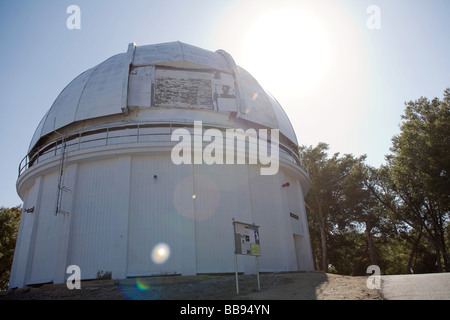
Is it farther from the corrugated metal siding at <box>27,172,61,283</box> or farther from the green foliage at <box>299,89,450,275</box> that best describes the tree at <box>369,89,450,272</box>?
the corrugated metal siding at <box>27,172,61,283</box>

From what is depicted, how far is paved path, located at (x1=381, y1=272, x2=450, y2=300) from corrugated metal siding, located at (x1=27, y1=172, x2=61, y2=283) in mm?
11780

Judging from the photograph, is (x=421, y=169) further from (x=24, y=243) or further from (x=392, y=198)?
(x=24, y=243)

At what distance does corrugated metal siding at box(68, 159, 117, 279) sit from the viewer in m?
12.5

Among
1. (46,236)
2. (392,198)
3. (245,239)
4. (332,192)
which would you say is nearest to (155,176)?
(46,236)

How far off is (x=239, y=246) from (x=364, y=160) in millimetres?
23064

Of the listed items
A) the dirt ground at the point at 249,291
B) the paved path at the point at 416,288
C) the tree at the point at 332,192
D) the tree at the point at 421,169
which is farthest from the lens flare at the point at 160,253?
the tree at the point at 332,192

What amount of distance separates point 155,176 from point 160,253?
2984mm

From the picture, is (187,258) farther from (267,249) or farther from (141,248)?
(267,249)

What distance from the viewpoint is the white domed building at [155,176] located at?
12633 mm

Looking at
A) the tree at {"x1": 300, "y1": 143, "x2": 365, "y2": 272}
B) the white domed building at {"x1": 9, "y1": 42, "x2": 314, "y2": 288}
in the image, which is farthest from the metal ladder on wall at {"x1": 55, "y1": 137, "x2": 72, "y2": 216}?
the tree at {"x1": 300, "y1": 143, "x2": 365, "y2": 272}

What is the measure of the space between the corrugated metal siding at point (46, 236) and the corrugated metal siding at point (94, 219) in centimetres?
109

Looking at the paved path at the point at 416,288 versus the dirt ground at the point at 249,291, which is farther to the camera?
the dirt ground at the point at 249,291

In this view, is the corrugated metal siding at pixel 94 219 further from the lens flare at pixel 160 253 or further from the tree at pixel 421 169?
the tree at pixel 421 169
